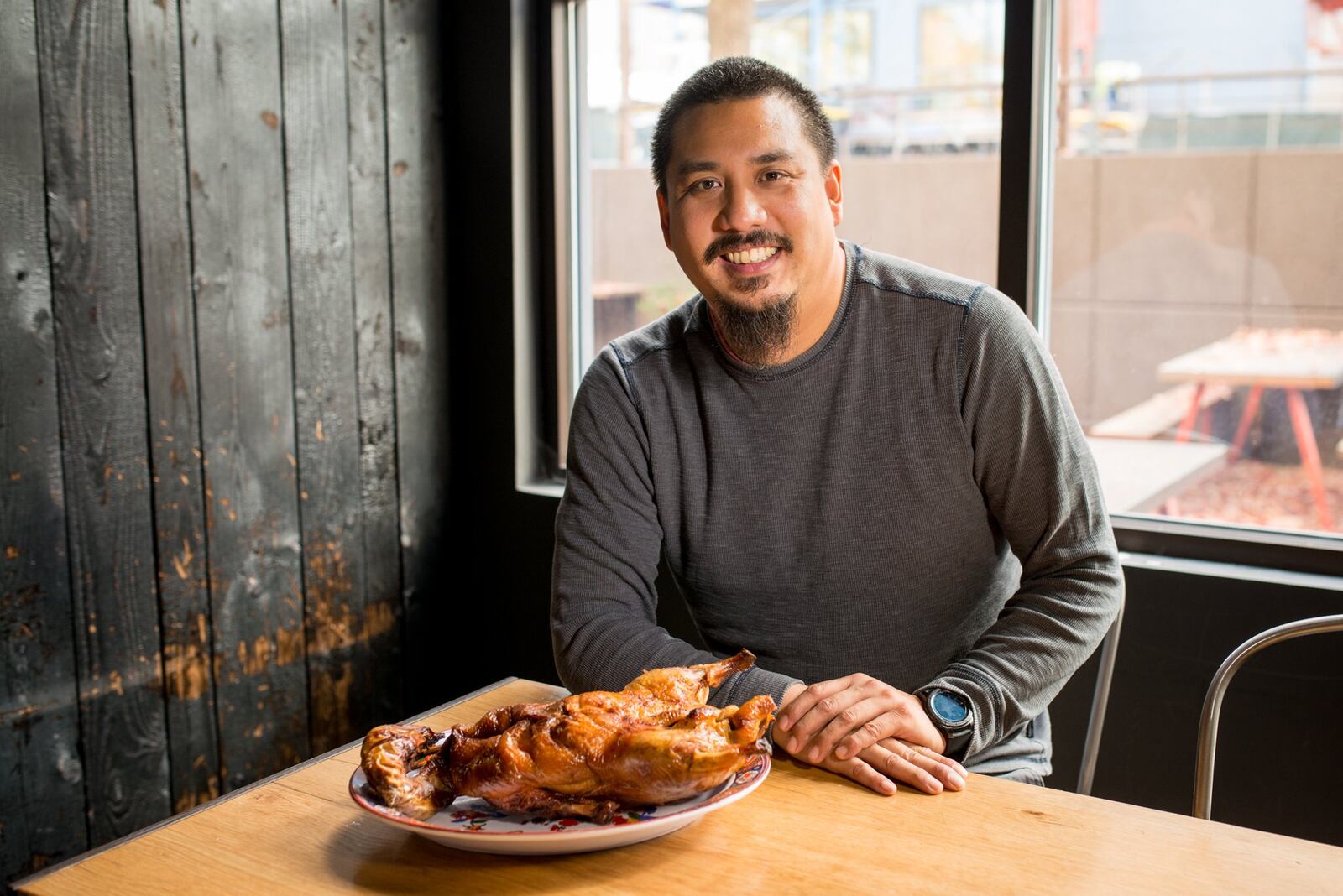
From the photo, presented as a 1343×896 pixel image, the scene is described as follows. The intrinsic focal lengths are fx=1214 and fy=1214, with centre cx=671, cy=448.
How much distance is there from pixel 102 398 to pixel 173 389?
145mm

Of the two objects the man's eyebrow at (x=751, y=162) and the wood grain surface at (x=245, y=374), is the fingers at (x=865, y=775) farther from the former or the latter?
the wood grain surface at (x=245, y=374)

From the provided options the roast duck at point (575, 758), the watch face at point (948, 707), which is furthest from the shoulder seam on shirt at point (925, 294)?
the roast duck at point (575, 758)

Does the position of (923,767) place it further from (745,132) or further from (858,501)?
(745,132)

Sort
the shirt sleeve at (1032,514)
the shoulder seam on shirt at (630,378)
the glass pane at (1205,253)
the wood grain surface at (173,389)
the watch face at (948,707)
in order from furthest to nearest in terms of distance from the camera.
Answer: the wood grain surface at (173,389) → the glass pane at (1205,253) → the shoulder seam on shirt at (630,378) → the shirt sleeve at (1032,514) → the watch face at (948,707)

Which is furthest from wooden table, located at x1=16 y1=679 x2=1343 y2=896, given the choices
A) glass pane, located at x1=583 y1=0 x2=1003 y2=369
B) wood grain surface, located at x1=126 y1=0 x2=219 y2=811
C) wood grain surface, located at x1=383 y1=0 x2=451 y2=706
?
wood grain surface, located at x1=383 y1=0 x2=451 y2=706

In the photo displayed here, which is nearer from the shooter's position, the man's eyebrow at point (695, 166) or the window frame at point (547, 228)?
the man's eyebrow at point (695, 166)

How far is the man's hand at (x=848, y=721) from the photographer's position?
3.84 ft

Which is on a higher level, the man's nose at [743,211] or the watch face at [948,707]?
the man's nose at [743,211]

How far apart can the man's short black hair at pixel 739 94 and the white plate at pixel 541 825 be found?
37.1 inches

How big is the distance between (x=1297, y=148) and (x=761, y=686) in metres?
1.34

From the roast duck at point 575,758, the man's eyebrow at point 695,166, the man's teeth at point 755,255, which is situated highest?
the man's eyebrow at point 695,166

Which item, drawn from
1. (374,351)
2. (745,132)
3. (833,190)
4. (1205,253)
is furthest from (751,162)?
(374,351)

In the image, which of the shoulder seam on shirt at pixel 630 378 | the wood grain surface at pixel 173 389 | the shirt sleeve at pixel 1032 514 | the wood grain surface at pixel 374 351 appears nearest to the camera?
A: the shirt sleeve at pixel 1032 514

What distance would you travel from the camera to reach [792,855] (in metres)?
0.98
